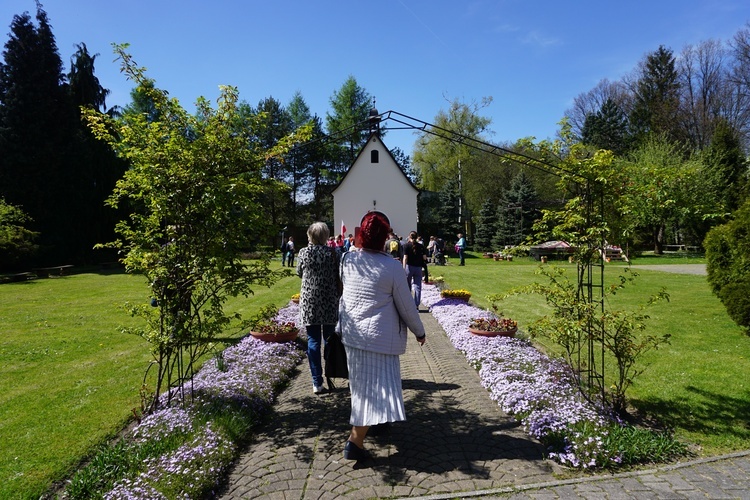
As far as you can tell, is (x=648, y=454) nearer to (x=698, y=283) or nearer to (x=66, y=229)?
(x=698, y=283)

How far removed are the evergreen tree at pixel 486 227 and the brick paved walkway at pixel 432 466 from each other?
35.7m

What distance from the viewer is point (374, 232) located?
3.55 m

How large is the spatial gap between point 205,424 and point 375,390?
1.64m

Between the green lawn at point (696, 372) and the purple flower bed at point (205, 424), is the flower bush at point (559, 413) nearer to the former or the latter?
the green lawn at point (696, 372)

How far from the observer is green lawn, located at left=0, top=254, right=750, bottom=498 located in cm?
384

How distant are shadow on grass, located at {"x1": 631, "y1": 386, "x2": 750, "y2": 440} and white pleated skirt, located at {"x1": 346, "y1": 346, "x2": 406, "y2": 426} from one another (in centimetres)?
281

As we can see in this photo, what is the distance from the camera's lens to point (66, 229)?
25.5 meters

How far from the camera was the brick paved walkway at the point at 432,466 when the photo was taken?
3137mm

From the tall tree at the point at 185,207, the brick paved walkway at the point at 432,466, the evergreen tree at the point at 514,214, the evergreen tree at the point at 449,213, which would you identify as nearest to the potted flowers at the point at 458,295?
the brick paved walkway at the point at 432,466

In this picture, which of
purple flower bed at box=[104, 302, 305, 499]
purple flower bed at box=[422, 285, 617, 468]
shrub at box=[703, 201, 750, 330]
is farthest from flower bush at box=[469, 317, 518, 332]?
shrub at box=[703, 201, 750, 330]

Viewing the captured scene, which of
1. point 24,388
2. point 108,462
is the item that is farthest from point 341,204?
point 108,462

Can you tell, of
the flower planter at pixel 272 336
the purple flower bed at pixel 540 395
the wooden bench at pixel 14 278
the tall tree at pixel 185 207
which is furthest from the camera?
the wooden bench at pixel 14 278

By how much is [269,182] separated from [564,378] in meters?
3.90

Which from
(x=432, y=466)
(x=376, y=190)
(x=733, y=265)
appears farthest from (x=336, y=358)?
(x=376, y=190)
